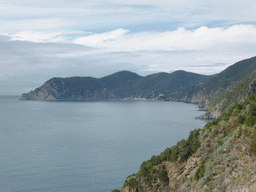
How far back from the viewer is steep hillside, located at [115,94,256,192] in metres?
24.6

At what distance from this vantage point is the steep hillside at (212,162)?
24.6 m

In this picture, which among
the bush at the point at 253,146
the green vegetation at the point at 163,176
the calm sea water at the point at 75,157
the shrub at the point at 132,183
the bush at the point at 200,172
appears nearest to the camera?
the bush at the point at 253,146

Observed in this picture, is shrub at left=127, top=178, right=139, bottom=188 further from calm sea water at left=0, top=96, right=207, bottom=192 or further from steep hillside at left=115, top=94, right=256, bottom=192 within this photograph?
calm sea water at left=0, top=96, right=207, bottom=192

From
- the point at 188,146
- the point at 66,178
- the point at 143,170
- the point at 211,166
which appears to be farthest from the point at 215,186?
the point at 66,178

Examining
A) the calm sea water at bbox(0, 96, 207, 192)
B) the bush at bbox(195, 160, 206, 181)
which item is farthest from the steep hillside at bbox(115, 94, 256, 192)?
the calm sea water at bbox(0, 96, 207, 192)

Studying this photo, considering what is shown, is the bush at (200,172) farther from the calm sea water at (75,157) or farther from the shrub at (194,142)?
the calm sea water at (75,157)

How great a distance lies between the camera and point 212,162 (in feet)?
88.4

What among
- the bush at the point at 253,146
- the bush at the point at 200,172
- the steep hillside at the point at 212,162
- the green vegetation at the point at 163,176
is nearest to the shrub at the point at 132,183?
the steep hillside at the point at 212,162

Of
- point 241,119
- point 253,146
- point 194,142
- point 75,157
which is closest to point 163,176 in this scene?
point 194,142

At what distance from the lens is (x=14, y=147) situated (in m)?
83.9

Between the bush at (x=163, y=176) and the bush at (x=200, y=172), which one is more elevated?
the bush at (x=200, y=172)

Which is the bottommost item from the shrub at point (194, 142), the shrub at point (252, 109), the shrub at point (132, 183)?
the shrub at point (132, 183)

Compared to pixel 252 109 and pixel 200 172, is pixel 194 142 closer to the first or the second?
pixel 200 172

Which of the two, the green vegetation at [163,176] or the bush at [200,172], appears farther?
→ the green vegetation at [163,176]
